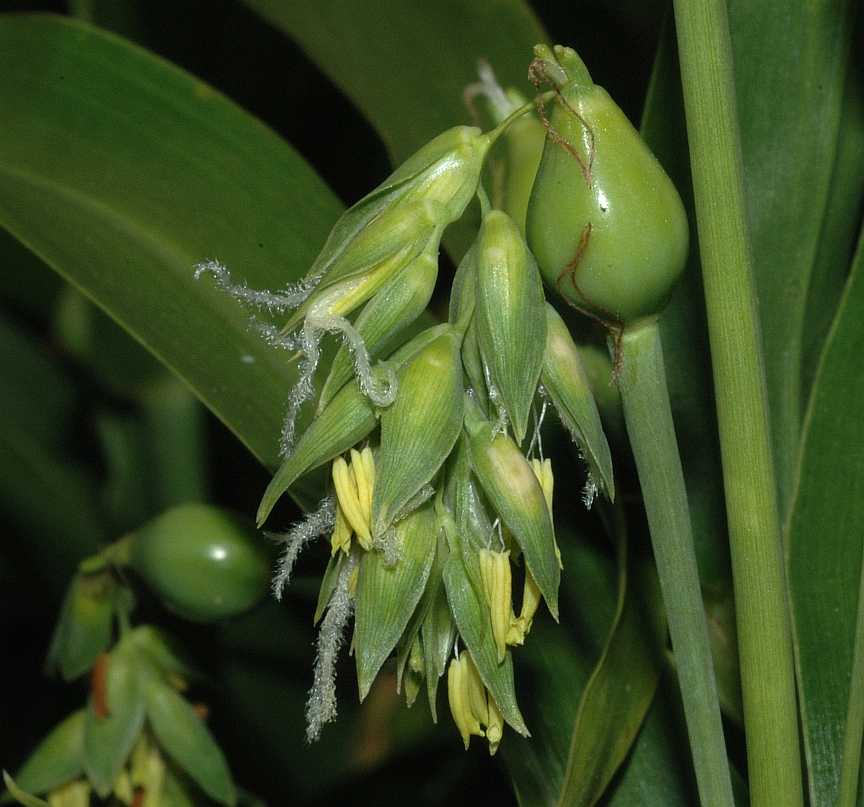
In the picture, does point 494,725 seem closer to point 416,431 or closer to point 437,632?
point 437,632

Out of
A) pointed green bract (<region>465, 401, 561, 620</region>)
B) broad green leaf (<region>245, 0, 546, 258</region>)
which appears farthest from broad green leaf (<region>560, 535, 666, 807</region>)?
broad green leaf (<region>245, 0, 546, 258</region>)

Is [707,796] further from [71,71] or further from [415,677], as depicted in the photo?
[71,71]

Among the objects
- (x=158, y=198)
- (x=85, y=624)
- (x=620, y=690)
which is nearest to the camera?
(x=620, y=690)

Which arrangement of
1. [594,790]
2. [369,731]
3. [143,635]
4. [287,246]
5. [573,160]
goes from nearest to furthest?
[573,160] < [594,790] < [287,246] < [143,635] < [369,731]

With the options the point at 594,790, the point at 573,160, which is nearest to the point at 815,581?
the point at 594,790

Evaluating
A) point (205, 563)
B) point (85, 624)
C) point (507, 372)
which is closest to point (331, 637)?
point (507, 372)

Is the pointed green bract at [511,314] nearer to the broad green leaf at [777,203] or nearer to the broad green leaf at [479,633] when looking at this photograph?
the broad green leaf at [479,633]
